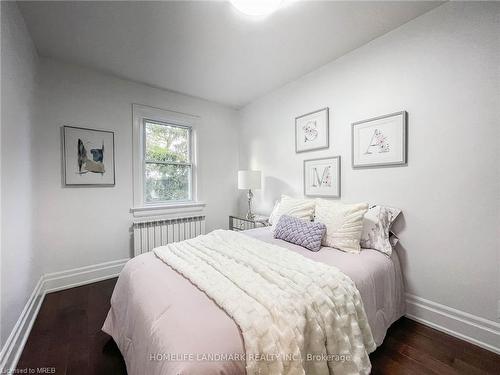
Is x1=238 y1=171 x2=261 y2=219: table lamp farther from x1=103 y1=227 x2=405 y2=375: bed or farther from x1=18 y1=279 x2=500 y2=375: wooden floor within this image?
x1=18 y1=279 x2=500 y2=375: wooden floor

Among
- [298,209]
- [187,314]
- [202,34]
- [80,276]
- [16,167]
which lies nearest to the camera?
[187,314]

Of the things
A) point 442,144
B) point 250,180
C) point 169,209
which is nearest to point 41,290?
point 169,209

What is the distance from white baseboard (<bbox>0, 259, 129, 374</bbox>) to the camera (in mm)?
1365

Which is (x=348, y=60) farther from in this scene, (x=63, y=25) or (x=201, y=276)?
(x=63, y=25)

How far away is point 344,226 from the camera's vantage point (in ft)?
5.94

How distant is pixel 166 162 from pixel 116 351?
228cm

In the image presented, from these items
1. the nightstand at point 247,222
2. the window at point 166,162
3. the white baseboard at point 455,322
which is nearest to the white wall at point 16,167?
the window at point 166,162

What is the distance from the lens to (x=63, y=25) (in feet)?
5.99

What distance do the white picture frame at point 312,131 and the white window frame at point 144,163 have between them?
1628 millimetres

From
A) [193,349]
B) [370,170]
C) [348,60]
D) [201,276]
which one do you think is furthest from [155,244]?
[348,60]

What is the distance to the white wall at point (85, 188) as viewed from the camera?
230 centimetres

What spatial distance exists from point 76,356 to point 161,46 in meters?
2.67

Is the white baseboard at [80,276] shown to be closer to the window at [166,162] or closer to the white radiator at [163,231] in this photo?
the white radiator at [163,231]

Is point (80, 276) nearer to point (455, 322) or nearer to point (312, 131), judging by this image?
point (312, 131)
